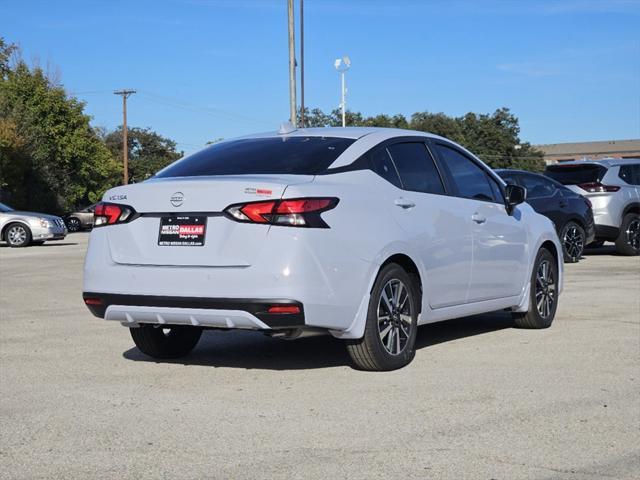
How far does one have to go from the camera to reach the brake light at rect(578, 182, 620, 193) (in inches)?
734

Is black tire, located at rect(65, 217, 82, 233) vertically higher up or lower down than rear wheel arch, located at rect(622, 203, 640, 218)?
lower down

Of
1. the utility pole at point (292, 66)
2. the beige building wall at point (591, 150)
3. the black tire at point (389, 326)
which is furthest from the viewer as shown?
the beige building wall at point (591, 150)

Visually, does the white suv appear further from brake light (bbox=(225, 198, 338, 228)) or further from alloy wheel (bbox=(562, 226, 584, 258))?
brake light (bbox=(225, 198, 338, 228))

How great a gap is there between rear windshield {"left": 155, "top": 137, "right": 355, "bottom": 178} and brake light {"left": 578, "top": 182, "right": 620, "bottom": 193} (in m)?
12.5

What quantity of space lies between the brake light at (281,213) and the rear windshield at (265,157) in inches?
18.6

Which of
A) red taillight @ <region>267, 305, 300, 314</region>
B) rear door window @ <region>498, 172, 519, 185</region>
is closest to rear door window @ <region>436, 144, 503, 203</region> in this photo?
red taillight @ <region>267, 305, 300, 314</region>

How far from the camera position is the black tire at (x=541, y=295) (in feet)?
29.3

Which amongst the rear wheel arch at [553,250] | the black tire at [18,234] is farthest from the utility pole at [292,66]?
the rear wheel arch at [553,250]

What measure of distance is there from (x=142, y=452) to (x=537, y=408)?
2277 mm

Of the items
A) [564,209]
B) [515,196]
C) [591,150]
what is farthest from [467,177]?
[591,150]

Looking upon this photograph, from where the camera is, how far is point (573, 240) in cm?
1752

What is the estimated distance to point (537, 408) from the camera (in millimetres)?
5641

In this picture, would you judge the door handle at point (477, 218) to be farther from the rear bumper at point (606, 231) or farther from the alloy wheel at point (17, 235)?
the alloy wheel at point (17, 235)

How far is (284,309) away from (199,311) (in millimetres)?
568
